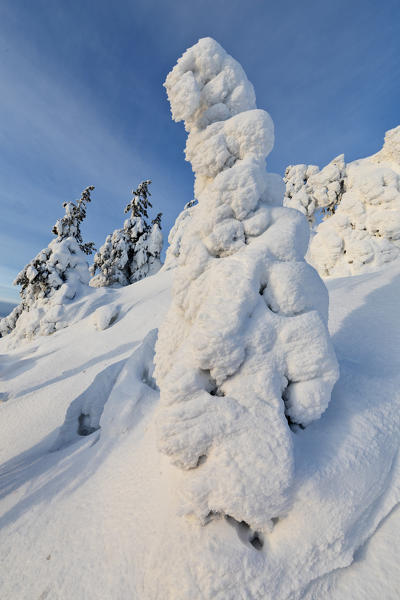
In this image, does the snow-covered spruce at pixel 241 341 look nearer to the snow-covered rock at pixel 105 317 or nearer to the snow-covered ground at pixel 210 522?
the snow-covered ground at pixel 210 522

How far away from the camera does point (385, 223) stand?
14.5 meters

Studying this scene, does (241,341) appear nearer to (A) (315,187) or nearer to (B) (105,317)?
(B) (105,317)

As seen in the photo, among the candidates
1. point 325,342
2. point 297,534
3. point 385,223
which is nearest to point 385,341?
point 325,342

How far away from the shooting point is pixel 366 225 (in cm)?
1545

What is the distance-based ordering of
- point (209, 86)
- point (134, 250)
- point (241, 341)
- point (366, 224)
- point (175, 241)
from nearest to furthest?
point (241, 341)
point (209, 86)
point (366, 224)
point (175, 241)
point (134, 250)

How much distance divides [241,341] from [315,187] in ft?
110

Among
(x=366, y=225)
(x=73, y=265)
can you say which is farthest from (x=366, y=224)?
(x=73, y=265)

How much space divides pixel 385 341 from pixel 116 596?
601 centimetres

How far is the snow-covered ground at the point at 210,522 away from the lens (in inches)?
94.6

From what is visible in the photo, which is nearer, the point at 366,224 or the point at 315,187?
the point at 366,224

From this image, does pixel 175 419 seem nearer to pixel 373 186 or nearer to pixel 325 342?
pixel 325 342

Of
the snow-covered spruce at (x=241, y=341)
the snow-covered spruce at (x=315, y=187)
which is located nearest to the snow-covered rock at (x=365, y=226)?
the snow-covered spruce at (x=315, y=187)

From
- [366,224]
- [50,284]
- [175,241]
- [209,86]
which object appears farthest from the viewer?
[175,241]

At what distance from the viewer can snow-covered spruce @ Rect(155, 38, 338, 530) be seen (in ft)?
8.69
